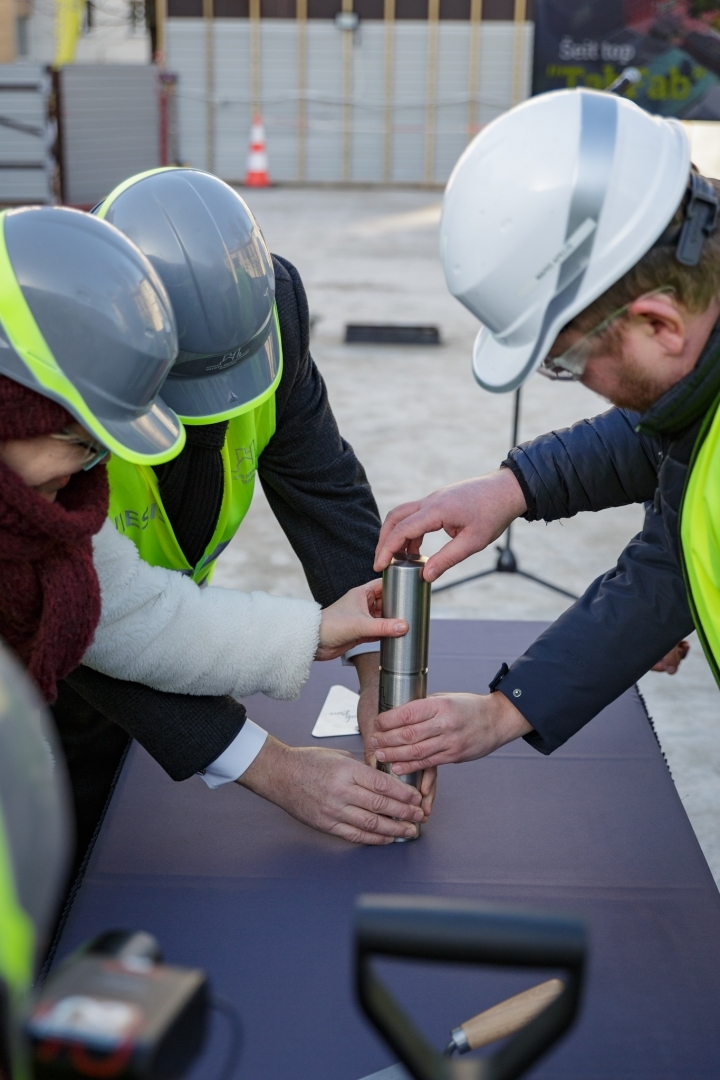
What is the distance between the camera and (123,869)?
1498 mm

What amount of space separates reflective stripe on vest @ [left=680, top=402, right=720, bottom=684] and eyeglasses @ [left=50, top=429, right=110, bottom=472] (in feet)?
2.17

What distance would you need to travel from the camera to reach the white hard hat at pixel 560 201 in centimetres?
113

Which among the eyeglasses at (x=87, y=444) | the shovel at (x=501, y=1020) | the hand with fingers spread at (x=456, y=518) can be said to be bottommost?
the shovel at (x=501, y=1020)

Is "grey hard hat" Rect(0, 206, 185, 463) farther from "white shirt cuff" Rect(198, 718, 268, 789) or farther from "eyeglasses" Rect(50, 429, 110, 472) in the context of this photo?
"white shirt cuff" Rect(198, 718, 268, 789)

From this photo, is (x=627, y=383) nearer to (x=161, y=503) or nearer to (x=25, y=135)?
(x=161, y=503)

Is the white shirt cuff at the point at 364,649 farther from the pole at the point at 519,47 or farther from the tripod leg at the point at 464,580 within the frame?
the pole at the point at 519,47

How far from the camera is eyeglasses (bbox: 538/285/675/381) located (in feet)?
3.88

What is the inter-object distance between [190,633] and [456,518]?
501 mm

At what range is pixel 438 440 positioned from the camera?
5.28 meters

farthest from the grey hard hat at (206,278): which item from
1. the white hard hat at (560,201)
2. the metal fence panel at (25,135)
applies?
the metal fence panel at (25,135)

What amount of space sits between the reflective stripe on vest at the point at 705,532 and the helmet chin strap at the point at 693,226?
0.17 m

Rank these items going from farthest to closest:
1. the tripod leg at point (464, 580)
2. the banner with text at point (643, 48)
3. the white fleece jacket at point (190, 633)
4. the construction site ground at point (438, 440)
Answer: the banner with text at point (643, 48)
the tripod leg at point (464, 580)
the construction site ground at point (438, 440)
the white fleece jacket at point (190, 633)

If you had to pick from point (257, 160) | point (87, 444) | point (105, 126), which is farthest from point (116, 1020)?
point (257, 160)

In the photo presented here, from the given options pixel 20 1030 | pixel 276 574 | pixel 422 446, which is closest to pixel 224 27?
pixel 422 446
